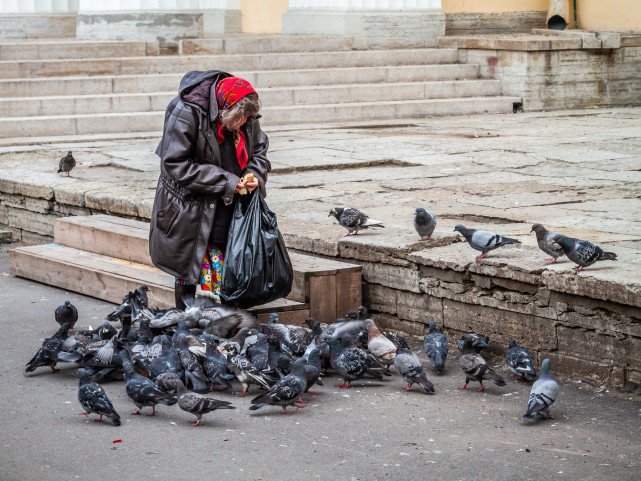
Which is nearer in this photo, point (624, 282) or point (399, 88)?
point (624, 282)

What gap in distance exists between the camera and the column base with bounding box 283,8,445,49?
1914 cm

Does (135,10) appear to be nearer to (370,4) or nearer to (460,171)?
(370,4)

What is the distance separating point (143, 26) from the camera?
17891mm

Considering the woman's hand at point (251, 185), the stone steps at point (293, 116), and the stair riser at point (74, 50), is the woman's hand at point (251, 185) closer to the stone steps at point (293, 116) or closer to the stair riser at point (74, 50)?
the stone steps at point (293, 116)

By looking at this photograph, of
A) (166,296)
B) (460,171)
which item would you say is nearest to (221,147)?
(166,296)

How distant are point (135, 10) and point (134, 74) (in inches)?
59.9

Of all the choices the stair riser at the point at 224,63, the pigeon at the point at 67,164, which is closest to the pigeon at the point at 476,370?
the pigeon at the point at 67,164

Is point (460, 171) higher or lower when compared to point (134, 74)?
lower

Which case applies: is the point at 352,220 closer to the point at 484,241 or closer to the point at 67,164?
the point at 484,241

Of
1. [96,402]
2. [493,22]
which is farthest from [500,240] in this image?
[493,22]

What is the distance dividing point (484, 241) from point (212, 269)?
1830 millimetres

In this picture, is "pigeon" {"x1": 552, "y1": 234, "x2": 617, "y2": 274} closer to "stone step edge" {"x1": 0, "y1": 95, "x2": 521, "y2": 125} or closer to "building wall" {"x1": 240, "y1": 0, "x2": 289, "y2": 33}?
"stone step edge" {"x1": 0, "y1": 95, "x2": 521, "y2": 125}

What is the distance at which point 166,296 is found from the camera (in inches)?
323

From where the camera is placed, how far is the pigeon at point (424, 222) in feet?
25.5
